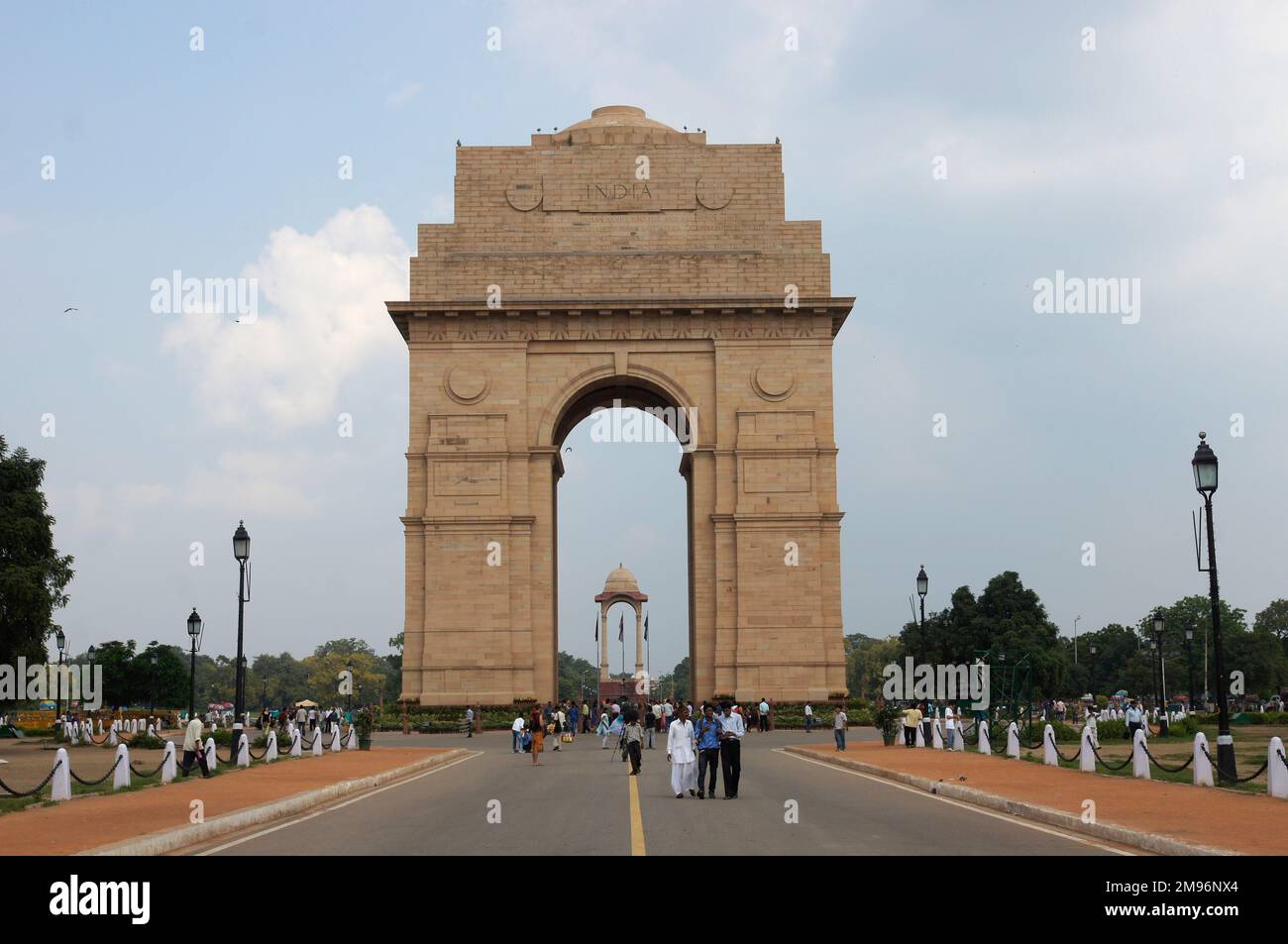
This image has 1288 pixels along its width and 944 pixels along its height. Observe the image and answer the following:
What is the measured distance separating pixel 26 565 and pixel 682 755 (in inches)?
1261

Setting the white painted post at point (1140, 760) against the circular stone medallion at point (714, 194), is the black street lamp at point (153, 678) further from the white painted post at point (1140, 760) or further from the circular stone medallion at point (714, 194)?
the white painted post at point (1140, 760)

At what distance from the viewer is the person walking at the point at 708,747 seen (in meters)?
21.5

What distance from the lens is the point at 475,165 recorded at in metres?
55.1

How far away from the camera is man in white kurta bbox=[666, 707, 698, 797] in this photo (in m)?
21.5

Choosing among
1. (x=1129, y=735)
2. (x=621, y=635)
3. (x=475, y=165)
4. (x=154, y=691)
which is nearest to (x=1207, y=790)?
(x=1129, y=735)

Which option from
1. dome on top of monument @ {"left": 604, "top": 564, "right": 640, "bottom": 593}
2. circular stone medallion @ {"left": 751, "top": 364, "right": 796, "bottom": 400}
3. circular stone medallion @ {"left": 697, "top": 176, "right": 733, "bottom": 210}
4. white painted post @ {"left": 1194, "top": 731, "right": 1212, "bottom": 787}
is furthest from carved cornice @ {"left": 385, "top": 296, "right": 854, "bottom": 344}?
dome on top of monument @ {"left": 604, "top": 564, "right": 640, "bottom": 593}

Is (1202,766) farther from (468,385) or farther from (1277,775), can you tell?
(468,385)

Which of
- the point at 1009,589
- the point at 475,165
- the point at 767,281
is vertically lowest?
the point at 1009,589

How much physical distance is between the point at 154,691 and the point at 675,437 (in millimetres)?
42202

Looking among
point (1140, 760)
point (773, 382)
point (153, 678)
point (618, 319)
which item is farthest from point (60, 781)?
point (153, 678)

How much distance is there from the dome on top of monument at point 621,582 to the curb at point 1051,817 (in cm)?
8694

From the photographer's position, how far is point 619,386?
183 feet

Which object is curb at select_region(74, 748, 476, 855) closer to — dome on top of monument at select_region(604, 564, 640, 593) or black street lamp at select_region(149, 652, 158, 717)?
black street lamp at select_region(149, 652, 158, 717)
